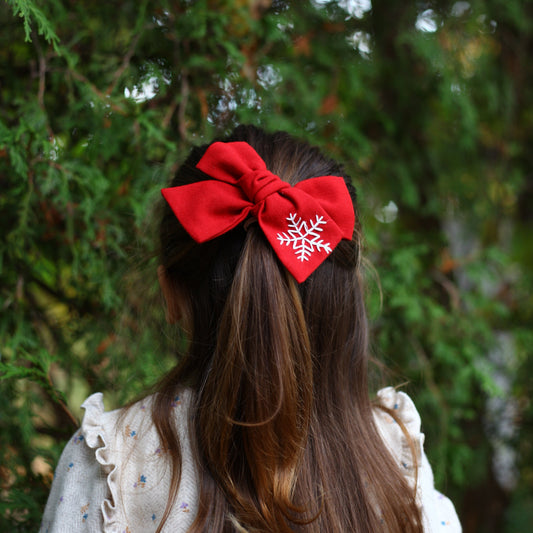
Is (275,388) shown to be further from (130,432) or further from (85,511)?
(85,511)

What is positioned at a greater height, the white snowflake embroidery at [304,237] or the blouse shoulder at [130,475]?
the white snowflake embroidery at [304,237]

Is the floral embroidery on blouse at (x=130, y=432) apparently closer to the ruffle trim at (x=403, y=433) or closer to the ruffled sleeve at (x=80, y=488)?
the ruffled sleeve at (x=80, y=488)

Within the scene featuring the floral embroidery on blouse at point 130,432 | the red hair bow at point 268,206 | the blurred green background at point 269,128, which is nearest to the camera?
the red hair bow at point 268,206

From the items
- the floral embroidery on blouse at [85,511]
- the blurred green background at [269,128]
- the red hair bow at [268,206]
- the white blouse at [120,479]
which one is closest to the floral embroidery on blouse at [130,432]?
the white blouse at [120,479]

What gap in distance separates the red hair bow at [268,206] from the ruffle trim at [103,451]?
42cm

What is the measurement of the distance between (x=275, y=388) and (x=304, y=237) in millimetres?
268

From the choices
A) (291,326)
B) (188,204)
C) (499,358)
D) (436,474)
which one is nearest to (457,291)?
(499,358)

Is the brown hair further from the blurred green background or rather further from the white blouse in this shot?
the blurred green background

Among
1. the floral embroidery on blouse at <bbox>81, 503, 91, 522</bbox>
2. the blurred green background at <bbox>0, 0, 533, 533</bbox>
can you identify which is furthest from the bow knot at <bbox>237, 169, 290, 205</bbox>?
the floral embroidery on blouse at <bbox>81, 503, 91, 522</bbox>

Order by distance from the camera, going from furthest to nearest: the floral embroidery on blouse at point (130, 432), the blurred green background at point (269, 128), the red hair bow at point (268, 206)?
the blurred green background at point (269, 128) < the floral embroidery on blouse at point (130, 432) < the red hair bow at point (268, 206)

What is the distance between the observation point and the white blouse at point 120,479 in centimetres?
90

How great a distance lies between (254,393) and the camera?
87 cm

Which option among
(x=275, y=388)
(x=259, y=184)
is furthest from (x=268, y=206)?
(x=275, y=388)

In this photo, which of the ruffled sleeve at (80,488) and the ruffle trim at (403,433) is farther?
the ruffle trim at (403,433)
